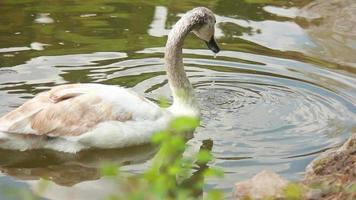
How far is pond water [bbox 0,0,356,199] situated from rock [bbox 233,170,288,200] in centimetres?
47

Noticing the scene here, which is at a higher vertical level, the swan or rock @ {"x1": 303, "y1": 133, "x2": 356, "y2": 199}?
rock @ {"x1": 303, "y1": 133, "x2": 356, "y2": 199}

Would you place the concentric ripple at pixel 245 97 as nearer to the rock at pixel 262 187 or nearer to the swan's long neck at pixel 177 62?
the swan's long neck at pixel 177 62

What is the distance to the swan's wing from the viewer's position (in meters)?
7.35

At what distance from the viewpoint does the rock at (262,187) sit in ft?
19.0

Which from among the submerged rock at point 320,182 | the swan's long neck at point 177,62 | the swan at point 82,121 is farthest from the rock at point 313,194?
the swan's long neck at point 177,62

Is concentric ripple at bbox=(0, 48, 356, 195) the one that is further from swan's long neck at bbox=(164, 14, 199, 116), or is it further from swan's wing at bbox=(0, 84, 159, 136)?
swan's wing at bbox=(0, 84, 159, 136)

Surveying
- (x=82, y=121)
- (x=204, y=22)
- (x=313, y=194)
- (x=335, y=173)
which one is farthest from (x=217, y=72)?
(x=313, y=194)

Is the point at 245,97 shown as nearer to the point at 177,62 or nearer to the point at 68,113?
the point at 177,62

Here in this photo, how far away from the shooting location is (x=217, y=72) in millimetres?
9680

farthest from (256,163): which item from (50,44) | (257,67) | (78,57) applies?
(50,44)

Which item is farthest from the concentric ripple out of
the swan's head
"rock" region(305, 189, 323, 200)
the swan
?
"rock" region(305, 189, 323, 200)

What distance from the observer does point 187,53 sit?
10367 mm

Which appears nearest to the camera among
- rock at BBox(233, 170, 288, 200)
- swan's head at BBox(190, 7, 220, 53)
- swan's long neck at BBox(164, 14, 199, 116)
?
rock at BBox(233, 170, 288, 200)

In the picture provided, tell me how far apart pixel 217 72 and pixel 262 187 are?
390 centimetres
